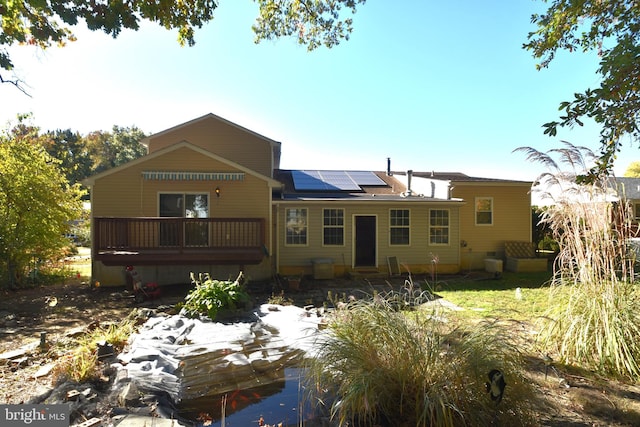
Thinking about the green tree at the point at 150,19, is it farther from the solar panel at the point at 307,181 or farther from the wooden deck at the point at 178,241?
the solar panel at the point at 307,181

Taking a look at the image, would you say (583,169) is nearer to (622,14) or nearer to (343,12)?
(622,14)


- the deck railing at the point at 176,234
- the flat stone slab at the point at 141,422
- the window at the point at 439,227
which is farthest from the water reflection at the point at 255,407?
the window at the point at 439,227

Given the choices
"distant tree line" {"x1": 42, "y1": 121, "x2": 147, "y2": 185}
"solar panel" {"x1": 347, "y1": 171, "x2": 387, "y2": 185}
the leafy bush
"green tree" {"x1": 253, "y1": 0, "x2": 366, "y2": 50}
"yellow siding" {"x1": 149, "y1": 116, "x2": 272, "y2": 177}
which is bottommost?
the leafy bush

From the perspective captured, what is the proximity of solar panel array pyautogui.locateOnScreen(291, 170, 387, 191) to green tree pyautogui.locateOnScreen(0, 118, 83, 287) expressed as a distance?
795cm

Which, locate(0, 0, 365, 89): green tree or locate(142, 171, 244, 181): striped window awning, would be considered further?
locate(142, 171, 244, 181): striped window awning

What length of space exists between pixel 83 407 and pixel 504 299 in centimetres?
857

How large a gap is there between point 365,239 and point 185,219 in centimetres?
613

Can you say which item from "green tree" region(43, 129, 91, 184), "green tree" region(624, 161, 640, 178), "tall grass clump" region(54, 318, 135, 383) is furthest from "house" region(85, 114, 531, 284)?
"green tree" region(624, 161, 640, 178)

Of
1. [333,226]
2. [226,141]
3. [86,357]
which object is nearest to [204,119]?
[226,141]

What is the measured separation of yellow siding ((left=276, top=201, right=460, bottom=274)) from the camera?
37.1ft

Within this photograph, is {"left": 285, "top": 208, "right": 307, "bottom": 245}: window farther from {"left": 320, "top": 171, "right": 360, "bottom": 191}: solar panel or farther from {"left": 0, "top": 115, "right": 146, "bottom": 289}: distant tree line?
{"left": 0, "top": 115, "right": 146, "bottom": 289}: distant tree line

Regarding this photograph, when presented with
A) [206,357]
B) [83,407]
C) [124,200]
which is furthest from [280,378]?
[124,200]

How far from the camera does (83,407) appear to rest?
10.0ft

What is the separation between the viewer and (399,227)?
11.9 m
